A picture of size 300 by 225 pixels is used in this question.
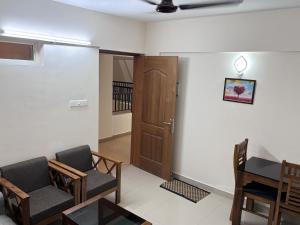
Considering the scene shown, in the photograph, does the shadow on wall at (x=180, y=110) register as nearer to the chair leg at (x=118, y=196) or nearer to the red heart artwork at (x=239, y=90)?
the red heart artwork at (x=239, y=90)

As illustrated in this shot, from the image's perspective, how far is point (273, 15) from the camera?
9.53 feet

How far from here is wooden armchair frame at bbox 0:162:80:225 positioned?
225 cm

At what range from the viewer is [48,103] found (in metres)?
3.05

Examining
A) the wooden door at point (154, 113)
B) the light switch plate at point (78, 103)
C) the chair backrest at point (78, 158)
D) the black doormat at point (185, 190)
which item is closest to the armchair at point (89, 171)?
the chair backrest at point (78, 158)

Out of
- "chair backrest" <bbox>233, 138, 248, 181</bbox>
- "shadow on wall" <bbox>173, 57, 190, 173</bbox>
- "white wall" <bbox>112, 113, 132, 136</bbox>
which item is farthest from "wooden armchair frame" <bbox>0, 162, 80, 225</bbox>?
"white wall" <bbox>112, 113, 132, 136</bbox>

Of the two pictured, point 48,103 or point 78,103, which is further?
point 78,103

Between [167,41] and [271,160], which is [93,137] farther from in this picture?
[271,160]

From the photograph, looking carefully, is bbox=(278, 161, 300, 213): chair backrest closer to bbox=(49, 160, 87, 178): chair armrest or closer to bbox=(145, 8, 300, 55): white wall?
bbox=(145, 8, 300, 55): white wall

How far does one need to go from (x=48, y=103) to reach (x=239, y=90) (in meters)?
2.48

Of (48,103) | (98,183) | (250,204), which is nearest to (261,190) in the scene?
(250,204)

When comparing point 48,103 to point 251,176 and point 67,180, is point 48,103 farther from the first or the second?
point 251,176

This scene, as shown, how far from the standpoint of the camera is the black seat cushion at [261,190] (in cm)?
265

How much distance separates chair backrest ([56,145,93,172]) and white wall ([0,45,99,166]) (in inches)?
5.7

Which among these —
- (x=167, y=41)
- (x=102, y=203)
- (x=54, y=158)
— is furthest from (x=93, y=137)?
(x=167, y=41)
